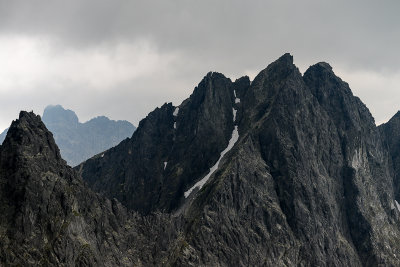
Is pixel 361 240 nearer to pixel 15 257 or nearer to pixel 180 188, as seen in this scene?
pixel 180 188

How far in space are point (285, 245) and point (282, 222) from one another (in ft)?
29.9

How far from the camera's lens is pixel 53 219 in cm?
10794

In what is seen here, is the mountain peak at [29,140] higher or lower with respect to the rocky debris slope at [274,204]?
higher

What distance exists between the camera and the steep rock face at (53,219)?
102m

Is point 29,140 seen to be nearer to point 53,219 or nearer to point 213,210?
point 53,219

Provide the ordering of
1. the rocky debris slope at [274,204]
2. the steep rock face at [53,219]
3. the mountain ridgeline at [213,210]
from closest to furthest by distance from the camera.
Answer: the steep rock face at [53,219] < the mountain ridgeline at [213,210] < the rocky debris slope at [274,204]

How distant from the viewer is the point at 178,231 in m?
141

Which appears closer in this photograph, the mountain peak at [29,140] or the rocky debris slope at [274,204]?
the mountain peak at [29,140]

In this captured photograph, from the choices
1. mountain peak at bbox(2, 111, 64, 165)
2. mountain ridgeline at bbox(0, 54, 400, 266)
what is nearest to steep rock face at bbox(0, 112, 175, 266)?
mountain peak at bbox(2, 111, 64, 165)

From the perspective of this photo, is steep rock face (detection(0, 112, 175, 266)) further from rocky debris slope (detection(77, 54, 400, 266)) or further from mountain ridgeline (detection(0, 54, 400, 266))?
rocky debris slope (detection(77, 54, 400, 266))

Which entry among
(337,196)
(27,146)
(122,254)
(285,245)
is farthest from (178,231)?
(337,196)

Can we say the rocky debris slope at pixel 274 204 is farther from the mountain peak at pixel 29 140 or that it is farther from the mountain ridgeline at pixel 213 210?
the mountain peak at pixel 29 140

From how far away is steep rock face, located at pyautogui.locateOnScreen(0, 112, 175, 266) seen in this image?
102 metres

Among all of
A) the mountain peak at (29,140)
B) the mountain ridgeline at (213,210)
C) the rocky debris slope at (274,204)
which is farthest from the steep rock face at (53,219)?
the rocky debris slope at (274,204)
